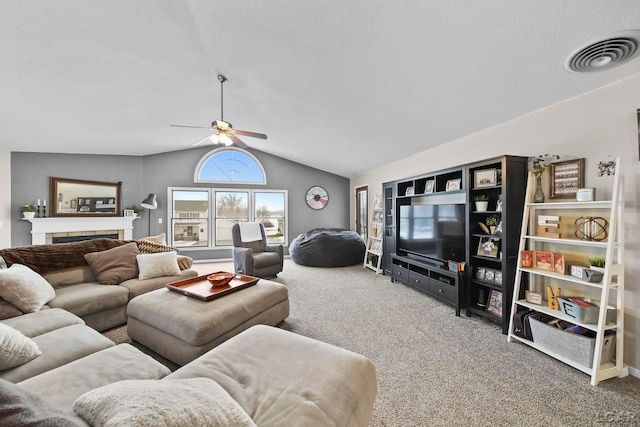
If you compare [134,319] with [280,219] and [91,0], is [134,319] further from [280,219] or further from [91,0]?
[280,219]

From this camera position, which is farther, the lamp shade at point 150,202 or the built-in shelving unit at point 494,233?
the lamp shade at point 150,202

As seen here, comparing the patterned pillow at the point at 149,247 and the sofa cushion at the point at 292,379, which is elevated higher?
the patterned pillow at the point at 149,247

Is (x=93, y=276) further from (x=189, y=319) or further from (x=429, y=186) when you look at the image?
(x=429, y=186)

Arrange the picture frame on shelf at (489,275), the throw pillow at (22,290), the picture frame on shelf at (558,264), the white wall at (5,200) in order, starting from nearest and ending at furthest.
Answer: the throw pillow at (22,290), the picture frame on shelf at (558,264), the picture frame on shelf at (489,275), the white wall at (5,200)

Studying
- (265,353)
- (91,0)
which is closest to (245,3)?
(91,0)

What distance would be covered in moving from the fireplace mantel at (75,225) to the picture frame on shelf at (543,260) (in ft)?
22.8

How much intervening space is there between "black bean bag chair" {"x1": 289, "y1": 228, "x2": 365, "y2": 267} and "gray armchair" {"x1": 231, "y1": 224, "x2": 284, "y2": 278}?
2.71 ft

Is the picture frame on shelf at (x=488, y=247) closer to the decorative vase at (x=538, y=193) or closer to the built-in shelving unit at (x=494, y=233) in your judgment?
the built-in shelving unit at (x=494, y=233)

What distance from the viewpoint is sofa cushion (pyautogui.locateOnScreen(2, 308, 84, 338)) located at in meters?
1.74

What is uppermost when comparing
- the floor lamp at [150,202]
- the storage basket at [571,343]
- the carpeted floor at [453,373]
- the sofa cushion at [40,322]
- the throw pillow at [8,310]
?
the floor lamp at [150,202]

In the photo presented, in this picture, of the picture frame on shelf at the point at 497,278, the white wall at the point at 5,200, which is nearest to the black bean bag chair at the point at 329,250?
the picture frame on shelf at the point at 497,278

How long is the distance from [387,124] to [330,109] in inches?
31.6

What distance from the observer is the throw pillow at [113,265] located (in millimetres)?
2859

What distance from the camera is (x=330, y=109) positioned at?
3.47m
